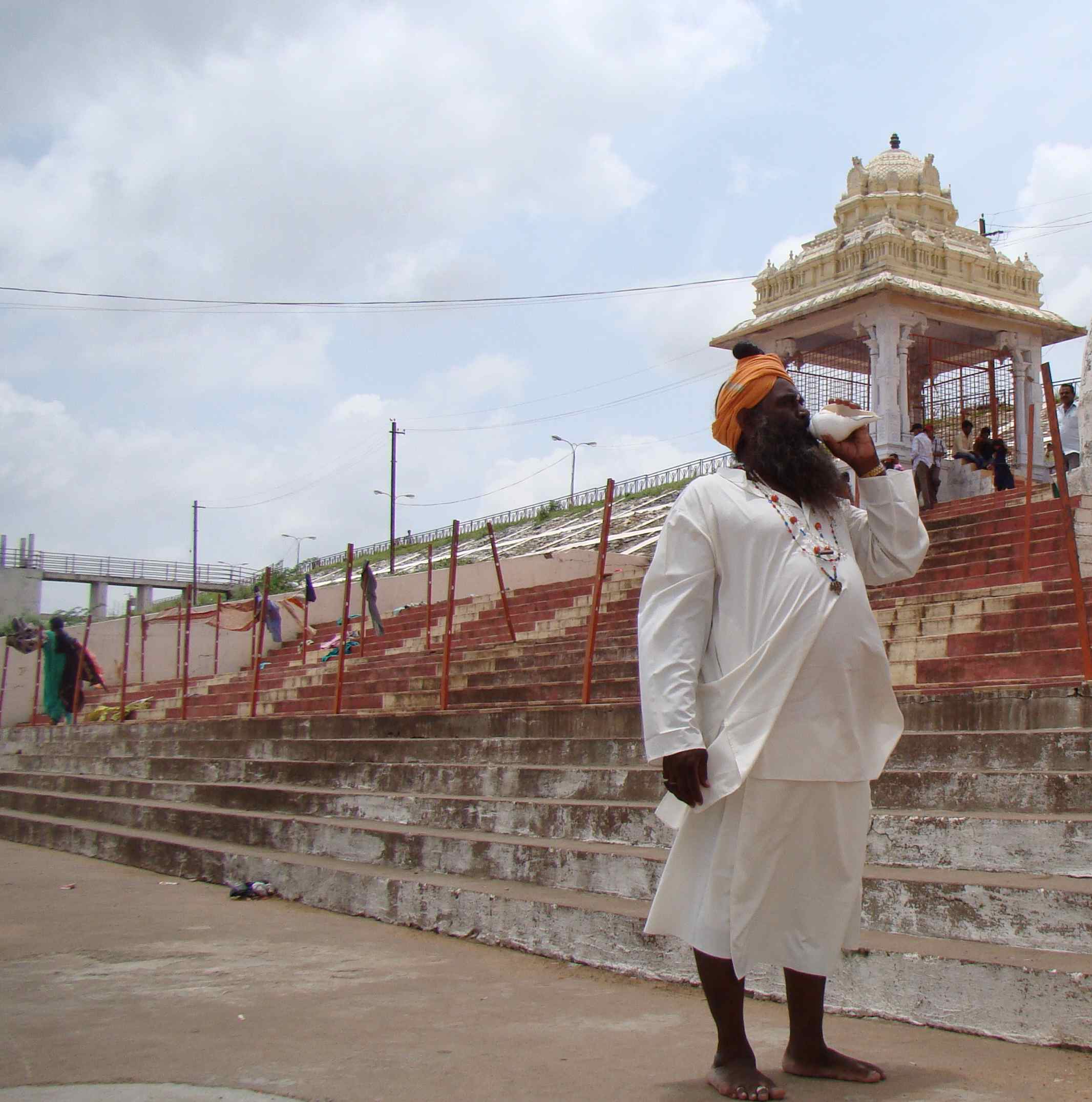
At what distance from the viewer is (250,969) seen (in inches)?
180

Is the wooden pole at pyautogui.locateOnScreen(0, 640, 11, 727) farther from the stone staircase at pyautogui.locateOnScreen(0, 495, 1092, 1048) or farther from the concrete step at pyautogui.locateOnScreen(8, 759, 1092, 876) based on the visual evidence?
the concrete step at pyautogui.locateOnScreen(8, 759, 1092, 876)

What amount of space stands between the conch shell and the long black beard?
6 centimetres

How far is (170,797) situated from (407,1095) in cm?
716

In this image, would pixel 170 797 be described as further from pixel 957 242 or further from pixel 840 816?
pixel 957 242

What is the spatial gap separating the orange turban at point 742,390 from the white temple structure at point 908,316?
44.5ft

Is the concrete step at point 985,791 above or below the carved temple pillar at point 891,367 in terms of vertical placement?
below

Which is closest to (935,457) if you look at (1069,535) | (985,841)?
(1069,535)

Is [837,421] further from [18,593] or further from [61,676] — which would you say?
[18,593]

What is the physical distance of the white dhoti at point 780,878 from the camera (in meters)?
2.88

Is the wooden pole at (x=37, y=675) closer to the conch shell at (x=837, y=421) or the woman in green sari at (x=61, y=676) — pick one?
the woman in green sari at (x=61, y=676)

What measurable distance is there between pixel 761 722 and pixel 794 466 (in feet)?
2.27

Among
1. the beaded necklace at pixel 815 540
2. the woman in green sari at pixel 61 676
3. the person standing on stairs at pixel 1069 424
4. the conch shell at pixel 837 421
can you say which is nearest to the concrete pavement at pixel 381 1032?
the beaded necklace at pixel 815 540

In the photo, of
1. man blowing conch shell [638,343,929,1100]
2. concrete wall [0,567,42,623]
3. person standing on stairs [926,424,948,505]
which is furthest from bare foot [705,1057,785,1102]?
concrete wall [0,567,42,623]

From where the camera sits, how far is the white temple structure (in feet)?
55.7
